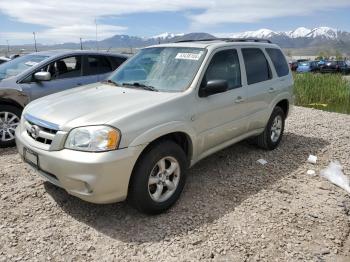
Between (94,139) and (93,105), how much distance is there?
61 centimetres

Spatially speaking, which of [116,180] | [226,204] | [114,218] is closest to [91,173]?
[116,180]

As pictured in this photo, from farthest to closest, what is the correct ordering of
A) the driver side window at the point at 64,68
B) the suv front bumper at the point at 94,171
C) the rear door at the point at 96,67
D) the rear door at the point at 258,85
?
the rear door at the point at 96,67 < the driver side window at the point at 64,68 < the rear door at the point at 258,85 < the suv front bumper at the point at 94,171

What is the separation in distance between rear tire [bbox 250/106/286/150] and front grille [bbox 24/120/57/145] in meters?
3.45

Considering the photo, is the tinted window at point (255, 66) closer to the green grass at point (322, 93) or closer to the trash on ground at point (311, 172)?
the trash on ground at point (311, 172)

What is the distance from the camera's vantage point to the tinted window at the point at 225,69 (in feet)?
14.2

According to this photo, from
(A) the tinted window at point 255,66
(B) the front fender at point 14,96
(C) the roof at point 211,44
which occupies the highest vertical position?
(C) the roof at point 211,44

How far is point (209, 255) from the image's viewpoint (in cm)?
317

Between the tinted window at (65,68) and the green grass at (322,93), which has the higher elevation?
the tinted window at (65,68)

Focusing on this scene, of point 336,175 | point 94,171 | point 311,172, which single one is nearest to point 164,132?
point 94,171

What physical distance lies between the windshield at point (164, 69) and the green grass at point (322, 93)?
8.04 m

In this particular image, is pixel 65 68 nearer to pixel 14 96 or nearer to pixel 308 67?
pixel 14 96

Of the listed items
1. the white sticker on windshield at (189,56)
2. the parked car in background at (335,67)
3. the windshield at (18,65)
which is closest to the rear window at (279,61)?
the white sticker on windshield at (189,56)

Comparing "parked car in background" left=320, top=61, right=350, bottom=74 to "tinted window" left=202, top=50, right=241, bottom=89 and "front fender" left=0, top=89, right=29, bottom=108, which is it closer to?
"tinted window" left=202, top=50, right=241, bottom=89

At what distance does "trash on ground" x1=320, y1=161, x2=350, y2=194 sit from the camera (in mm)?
4711
